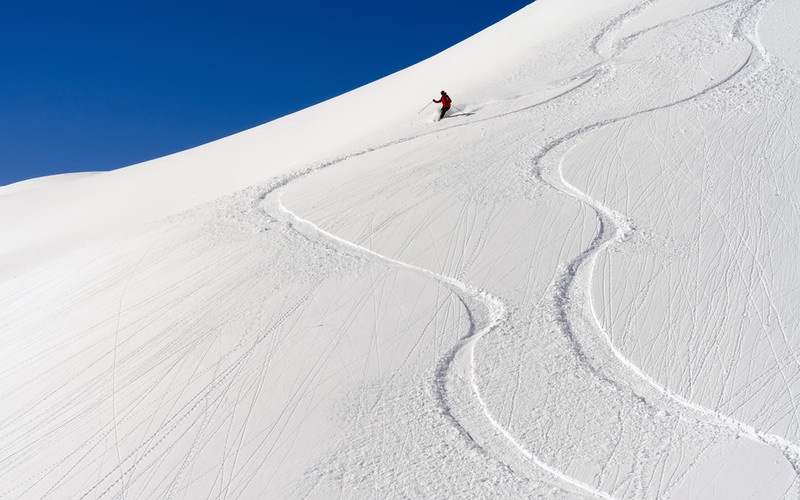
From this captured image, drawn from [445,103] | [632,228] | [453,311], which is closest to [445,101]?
[445,103]

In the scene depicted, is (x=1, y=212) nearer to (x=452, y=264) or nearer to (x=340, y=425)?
(x=452, y=264)

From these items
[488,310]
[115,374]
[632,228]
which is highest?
[115,374]

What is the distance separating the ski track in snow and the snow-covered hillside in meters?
0.05

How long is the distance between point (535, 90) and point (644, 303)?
10.8 meters

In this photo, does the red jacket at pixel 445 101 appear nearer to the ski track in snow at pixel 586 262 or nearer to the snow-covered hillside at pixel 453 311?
the snow-covered hillside at pixel 453 311

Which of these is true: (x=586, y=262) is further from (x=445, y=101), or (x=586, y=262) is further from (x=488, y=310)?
(x=445, y=101)

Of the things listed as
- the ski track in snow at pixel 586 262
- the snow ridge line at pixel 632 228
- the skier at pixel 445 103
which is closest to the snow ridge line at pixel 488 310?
the ski track in snow at pixel 586 262

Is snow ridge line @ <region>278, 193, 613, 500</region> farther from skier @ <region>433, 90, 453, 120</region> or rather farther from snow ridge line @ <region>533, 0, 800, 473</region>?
skier @ <region>433, 90, 453, 120</region>

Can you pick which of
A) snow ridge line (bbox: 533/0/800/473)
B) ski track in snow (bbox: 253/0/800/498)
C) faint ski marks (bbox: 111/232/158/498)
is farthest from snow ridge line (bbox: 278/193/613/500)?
faint ski marks (bbox: 111/232/158/498)

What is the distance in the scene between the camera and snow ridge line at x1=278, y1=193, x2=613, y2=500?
8.80 metres

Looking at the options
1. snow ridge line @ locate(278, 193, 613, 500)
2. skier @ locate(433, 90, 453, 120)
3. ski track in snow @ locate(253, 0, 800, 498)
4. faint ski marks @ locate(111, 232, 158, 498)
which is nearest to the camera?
snow ridge line @ locate(278, 193, 613, 500)

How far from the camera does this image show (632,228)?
13.9 m

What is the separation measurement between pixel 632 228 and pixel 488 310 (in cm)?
359

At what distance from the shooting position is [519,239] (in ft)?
45.4
